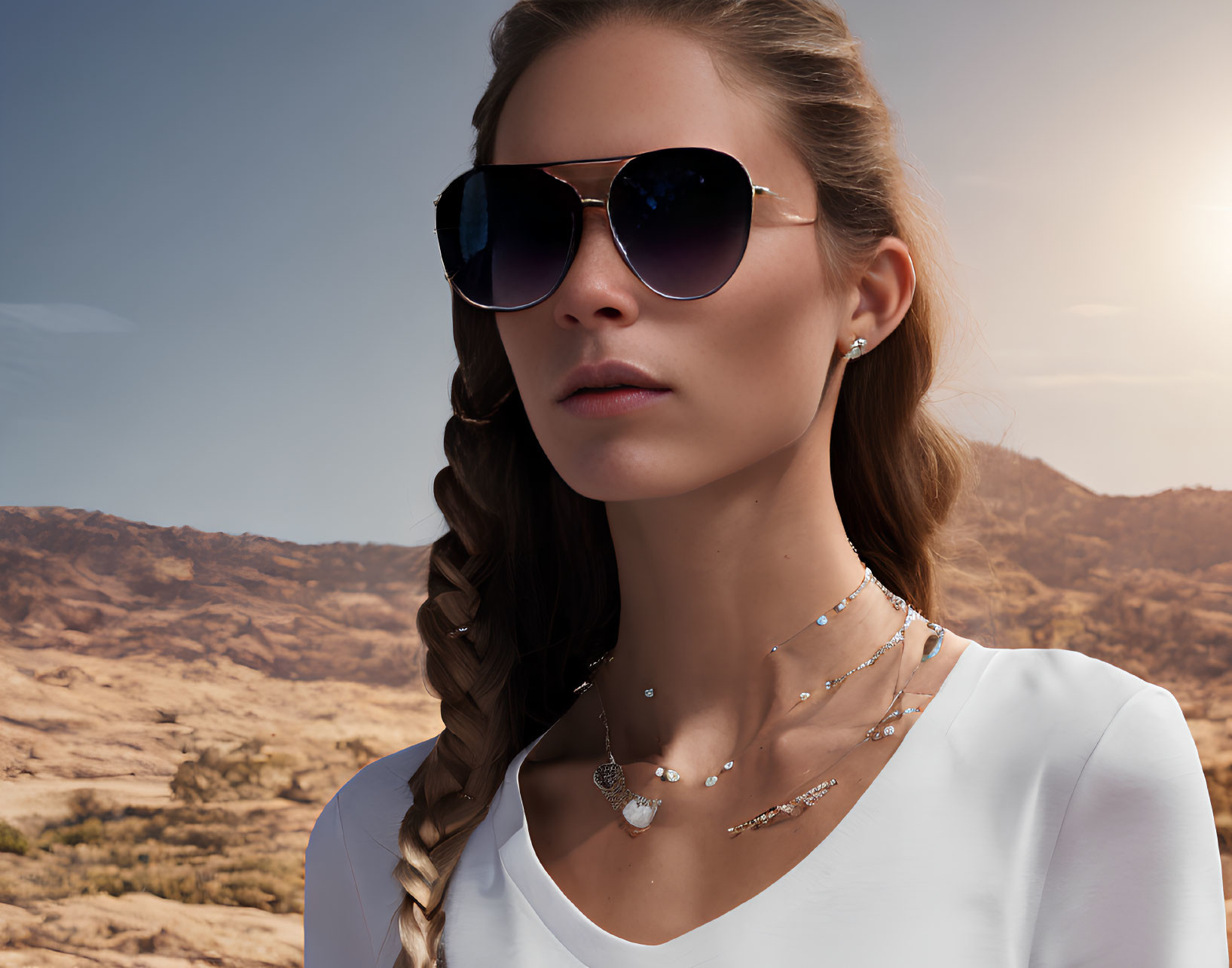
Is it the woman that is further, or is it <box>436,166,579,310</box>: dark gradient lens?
<box>436,166,579,310</box>: dark gradient lens

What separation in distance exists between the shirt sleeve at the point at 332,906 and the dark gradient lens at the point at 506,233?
0.93m

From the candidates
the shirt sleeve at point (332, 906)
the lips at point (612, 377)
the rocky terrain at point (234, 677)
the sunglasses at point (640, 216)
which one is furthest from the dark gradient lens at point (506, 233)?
the rocky terrain at point (234, 677)

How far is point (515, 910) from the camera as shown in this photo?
1.34m

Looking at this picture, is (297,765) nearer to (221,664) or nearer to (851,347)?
(221,664)

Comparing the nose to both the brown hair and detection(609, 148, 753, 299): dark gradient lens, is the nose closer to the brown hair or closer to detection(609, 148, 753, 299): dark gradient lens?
detection(609, 148, 753, 299): dark gradient lens

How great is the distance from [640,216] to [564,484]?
0.72 meters

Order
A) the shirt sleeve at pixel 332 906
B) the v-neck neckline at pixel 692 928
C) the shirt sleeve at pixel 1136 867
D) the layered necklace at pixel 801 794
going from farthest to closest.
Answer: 1. the shirt sleeve at pixel 332 906
2. the layered necklace at pixel 801 794
3. the v-neck neckline at pixel 692 928
4. the shirt sleeve at pixel 1136 867

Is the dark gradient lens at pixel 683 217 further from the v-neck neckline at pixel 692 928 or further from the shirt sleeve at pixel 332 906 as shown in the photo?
the shirt sleeve at pixel 332 906

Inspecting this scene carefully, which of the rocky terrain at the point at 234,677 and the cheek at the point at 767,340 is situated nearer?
the cheek at the point at 767,340

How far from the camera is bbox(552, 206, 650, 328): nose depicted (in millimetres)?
1253

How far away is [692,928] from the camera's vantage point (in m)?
1.22

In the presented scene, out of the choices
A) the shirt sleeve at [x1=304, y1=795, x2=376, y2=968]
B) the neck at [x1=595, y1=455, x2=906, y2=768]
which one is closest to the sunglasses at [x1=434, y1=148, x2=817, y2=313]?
the neck at [x1=595, y1=455, x2=906, y2=768]

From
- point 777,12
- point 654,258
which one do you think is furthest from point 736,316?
point 777,12

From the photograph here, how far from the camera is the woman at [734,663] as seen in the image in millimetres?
1140
